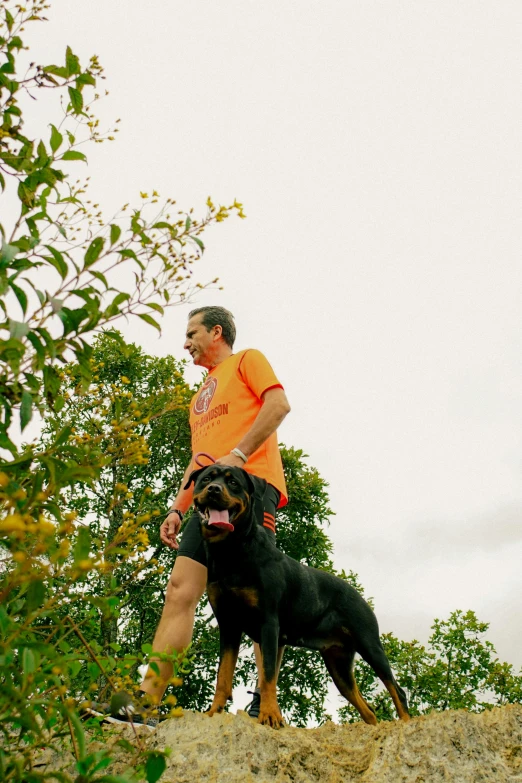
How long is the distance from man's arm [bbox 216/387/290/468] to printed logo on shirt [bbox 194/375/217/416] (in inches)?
26.6

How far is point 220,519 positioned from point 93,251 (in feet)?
8.44

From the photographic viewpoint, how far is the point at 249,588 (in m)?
4.14

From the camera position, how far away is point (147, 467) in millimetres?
13414

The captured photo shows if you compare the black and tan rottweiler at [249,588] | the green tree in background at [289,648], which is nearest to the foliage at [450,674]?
the green tree in background at [289,648]

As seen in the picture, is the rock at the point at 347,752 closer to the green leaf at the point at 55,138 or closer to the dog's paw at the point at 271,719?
the dog's paw at the point at 271,719

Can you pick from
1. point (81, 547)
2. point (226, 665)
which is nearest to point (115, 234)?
point (81, 547)

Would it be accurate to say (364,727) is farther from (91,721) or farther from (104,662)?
(104,662)

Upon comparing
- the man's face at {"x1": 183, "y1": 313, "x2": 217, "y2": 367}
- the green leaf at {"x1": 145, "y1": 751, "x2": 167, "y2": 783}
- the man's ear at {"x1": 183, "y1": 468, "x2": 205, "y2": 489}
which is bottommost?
the green leaf at {"x1": 145, "y1": 751, "x2": 167, "y2": 783}

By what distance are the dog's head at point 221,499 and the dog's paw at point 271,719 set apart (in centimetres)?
102

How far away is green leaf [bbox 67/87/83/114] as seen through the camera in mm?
2182

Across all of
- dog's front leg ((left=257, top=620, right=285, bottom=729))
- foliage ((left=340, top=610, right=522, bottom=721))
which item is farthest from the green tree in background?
dog's front leg ((left=257, top=620, right=285, bottom=729))

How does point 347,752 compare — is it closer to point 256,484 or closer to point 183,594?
point 183,594

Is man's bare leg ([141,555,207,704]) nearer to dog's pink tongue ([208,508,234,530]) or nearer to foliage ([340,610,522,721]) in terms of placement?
dog's pink tongue ([208,508,234,530])

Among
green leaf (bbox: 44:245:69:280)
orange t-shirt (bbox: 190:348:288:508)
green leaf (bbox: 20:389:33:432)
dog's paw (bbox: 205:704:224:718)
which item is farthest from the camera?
orange t-shirt (bbox: 190:348:288:508)
